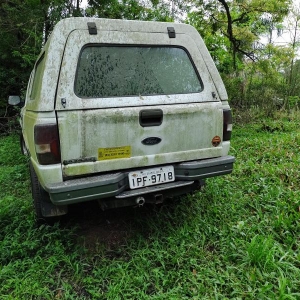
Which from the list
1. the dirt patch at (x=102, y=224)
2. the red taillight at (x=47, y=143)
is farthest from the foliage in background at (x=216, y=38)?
the red taillight at (x=47, y=143)

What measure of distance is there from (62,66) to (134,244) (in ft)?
5.40

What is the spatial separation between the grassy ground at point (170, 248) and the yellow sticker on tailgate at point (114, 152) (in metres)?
0.86

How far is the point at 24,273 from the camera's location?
2.20 meters

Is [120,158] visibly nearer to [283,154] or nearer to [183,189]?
[183,189]

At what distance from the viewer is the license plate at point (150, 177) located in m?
2.32

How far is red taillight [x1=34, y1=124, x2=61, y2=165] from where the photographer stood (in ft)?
6.68

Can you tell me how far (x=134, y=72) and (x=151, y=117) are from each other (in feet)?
1.40

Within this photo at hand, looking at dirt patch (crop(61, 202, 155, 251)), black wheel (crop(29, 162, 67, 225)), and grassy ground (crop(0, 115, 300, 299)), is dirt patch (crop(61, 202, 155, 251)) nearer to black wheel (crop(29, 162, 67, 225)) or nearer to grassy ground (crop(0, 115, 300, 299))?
grassy ground (crop(0, 115, 300, 299))

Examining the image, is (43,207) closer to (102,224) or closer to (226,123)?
(102,224)

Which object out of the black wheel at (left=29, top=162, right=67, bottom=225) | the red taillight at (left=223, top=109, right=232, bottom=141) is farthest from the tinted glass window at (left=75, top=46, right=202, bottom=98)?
the black wheel at (left=29, top=162, right=67, bottom=225)

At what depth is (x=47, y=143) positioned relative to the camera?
2.05 metres

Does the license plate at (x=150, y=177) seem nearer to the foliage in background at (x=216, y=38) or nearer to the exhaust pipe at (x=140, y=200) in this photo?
the exhaust pipe at (x=140, y=200)

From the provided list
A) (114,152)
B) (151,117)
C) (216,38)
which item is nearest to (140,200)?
(114,152)

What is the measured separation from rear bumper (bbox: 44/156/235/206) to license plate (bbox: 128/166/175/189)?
4 cm
